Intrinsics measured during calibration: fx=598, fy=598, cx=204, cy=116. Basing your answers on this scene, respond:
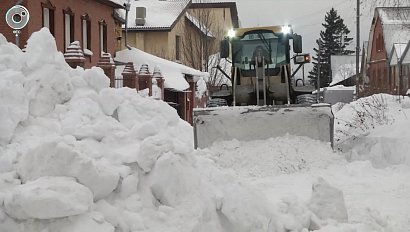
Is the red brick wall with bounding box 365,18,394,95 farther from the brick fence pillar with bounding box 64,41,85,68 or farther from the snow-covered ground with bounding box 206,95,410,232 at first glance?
the snow-covered ground with bounding box 206,95,410,232

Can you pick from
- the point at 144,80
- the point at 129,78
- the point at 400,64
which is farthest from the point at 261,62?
the point at 400,64

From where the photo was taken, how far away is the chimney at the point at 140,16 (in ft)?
131

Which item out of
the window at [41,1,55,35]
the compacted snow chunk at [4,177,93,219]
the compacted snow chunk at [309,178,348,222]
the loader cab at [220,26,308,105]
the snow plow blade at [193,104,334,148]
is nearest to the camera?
the compacted snow chunk at [4,177,93,219]

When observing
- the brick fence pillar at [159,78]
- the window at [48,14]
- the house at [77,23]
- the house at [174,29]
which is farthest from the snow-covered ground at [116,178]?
the house at [174,29]

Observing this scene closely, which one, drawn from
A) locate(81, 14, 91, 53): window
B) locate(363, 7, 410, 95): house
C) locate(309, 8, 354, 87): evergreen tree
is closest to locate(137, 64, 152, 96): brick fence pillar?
locate(81, 14, 91, 53): window

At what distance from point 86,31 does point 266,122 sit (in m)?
14.0

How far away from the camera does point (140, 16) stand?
40.2 metres

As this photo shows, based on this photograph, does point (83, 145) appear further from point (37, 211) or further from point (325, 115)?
point (325, 115)

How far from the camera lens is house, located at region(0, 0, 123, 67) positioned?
1711 cm

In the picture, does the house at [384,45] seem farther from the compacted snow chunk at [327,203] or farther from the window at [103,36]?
the compacted snow chunk at [327,203]

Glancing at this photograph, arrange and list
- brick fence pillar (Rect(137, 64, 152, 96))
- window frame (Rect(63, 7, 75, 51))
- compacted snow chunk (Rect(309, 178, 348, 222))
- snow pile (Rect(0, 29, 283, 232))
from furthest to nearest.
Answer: brick fence pillar (Rect(137, 64, 152, 96)) → window frame (Rect(63, 7, 75, 51)) → compacted snow chunk (Rect(309, 178, 348, 222)) → snow pile (Rect(0, 29, 283, 232))

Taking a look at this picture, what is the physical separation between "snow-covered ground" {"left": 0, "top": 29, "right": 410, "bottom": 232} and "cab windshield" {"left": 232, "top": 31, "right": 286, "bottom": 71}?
4.63 meters

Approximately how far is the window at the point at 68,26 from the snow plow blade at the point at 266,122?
11.1 metres

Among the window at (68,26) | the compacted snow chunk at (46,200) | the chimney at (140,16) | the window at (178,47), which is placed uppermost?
the chimney at (140,16)
